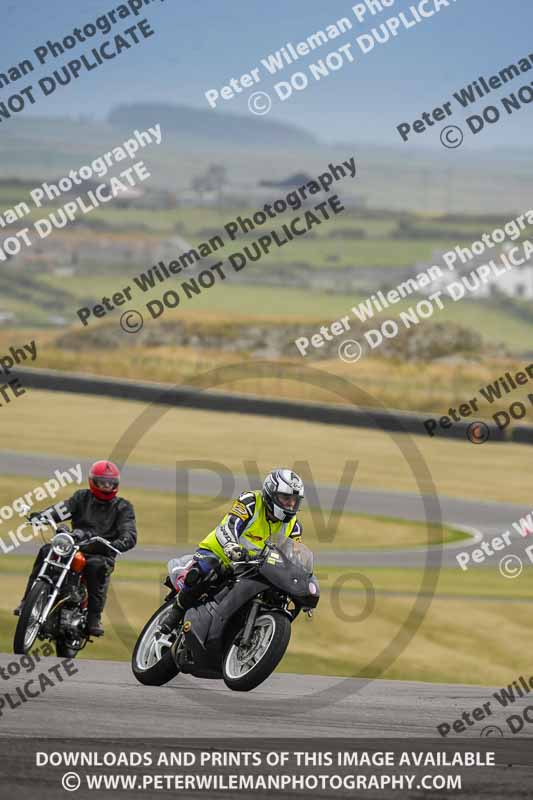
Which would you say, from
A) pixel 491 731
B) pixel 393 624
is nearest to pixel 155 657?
→ pixel 491 731

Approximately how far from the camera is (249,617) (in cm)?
989

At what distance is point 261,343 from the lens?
277 ft

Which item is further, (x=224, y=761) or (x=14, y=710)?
(x=14, y=710)

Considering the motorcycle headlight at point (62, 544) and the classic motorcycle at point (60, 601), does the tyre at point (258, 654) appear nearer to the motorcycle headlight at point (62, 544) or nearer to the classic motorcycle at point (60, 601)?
the classic motorcycle at point (60, 601)

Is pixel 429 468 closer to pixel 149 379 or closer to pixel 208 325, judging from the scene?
pixel 149 379

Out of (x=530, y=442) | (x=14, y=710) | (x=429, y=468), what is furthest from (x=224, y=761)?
(x=530, y=442)

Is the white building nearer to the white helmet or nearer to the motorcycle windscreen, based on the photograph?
the white helmet

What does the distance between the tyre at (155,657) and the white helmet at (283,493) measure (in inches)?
46.7

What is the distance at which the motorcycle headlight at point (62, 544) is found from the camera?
12.6 metres

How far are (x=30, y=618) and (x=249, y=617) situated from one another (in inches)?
131

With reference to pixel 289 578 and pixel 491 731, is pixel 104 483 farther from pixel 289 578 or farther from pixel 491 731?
pixel 491 731

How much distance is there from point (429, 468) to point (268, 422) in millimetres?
6486

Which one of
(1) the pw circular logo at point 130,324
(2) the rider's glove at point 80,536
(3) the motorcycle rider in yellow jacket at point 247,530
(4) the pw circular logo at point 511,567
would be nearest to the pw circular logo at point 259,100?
(4) the pw circular logo at point 511,567

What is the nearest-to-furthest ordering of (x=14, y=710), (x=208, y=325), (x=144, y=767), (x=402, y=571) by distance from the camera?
(x=144, y=767) → (x=14, y=710) → (x=402, y=571) → (x=208, y=325)
